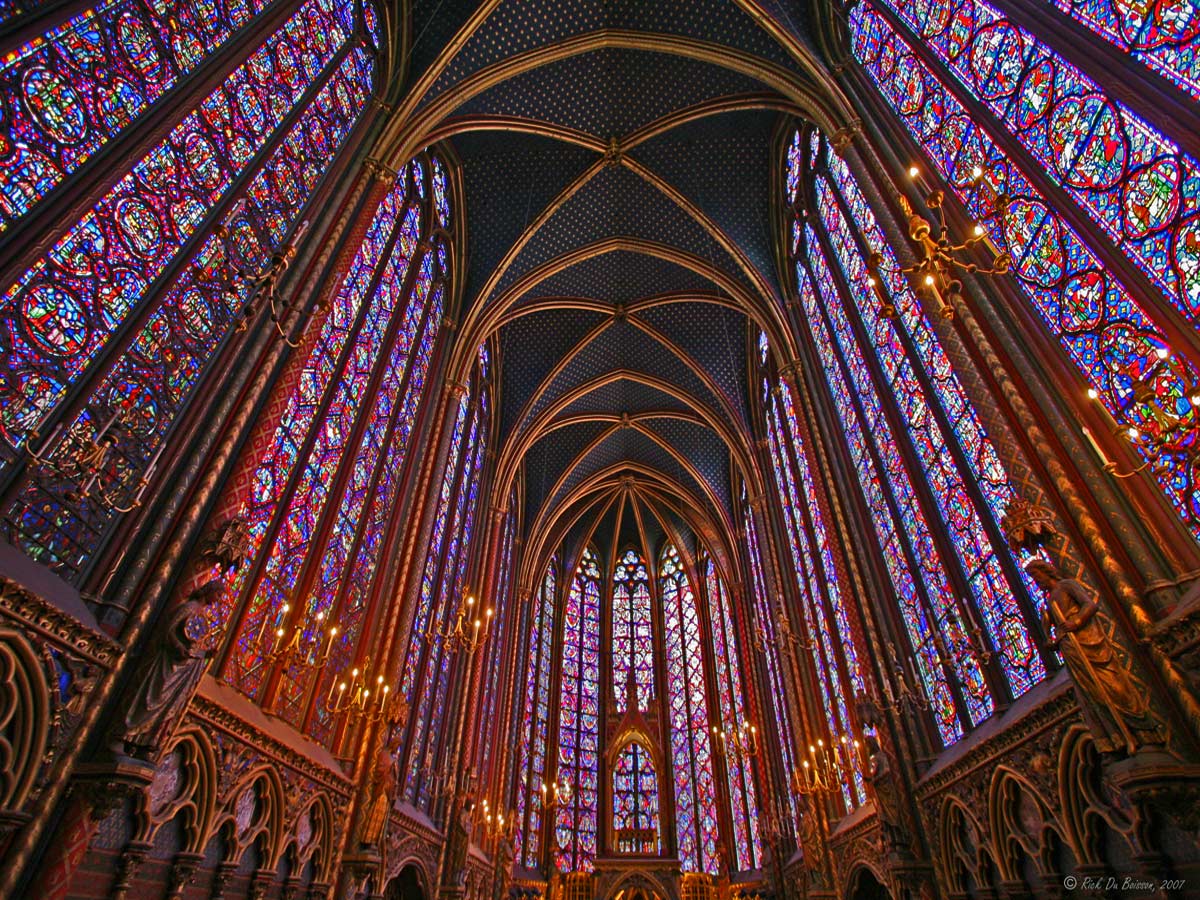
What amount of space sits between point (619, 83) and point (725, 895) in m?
22.9

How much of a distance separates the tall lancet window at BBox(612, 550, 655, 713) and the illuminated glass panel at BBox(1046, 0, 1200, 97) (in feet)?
78.3

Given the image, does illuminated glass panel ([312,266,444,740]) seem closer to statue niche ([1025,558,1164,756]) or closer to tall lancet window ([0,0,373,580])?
tall lancet window ([0,0,373,580])

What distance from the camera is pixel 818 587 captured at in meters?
14.9

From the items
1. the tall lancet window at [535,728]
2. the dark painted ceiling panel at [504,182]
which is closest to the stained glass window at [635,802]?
the tall lancet window at [535,728]

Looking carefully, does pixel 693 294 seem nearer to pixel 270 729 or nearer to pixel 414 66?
pixel 414 66

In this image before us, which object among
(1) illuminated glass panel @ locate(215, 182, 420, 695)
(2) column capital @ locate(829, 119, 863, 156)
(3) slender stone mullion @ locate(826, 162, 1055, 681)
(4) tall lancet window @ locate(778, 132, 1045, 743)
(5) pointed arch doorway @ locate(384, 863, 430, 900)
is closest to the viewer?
(3) slender stone mullion @ locate(826, 162, 1055, 681)

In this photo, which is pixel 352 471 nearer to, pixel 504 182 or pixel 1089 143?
pixel 504 182

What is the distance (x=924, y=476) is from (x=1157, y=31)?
19.3ft

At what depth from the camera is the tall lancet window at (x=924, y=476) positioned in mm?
8383

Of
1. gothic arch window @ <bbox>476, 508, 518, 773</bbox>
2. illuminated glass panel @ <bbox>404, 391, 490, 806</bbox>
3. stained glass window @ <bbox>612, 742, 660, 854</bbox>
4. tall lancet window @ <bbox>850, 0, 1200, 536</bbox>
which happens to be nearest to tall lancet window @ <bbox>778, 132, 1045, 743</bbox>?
tall lancet window @ <bbox>850, 0, 1200, 536</bbox>

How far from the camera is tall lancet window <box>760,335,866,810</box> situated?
13.4m

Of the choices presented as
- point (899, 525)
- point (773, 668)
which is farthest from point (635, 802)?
point (899, 525)

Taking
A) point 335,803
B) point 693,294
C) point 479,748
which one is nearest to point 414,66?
point 693,294

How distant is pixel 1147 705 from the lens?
17.2 feet
